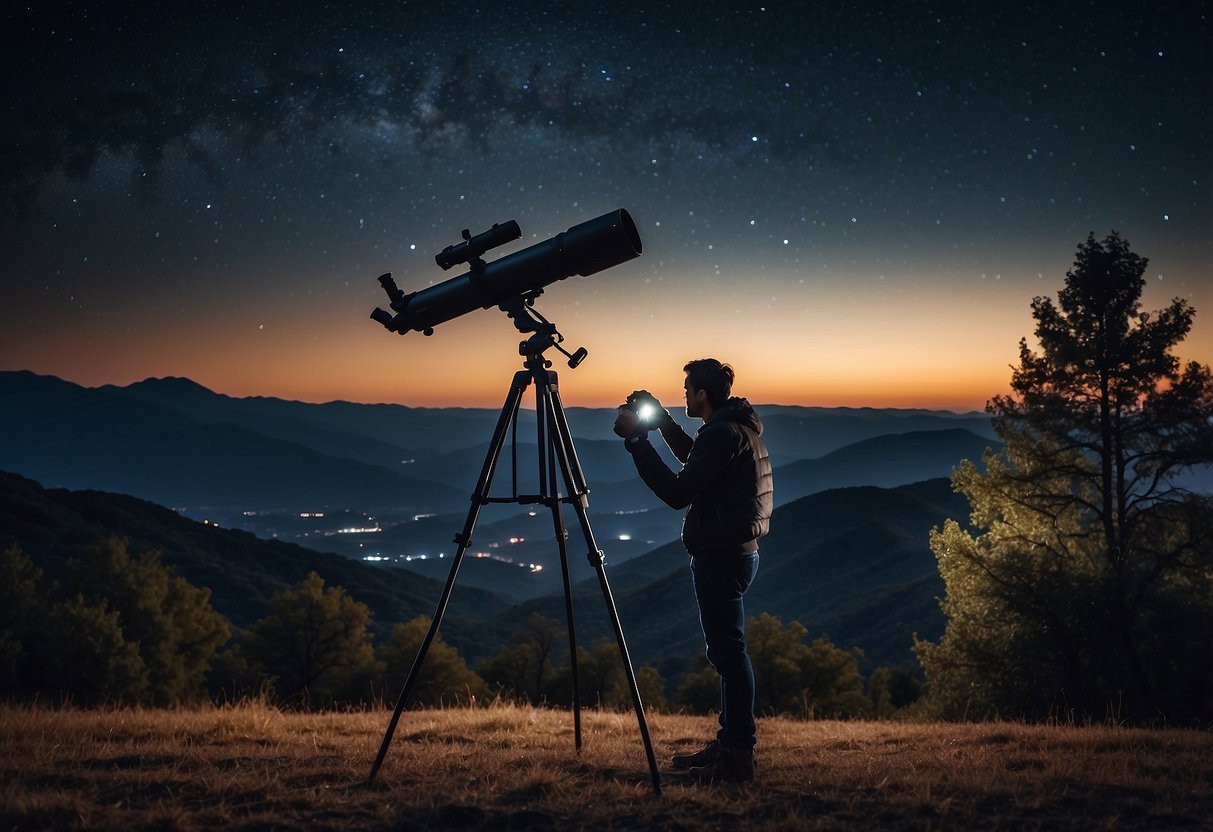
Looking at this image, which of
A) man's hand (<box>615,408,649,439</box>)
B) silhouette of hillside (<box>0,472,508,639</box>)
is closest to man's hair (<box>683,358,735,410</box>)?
man's hand (<box>615,408,649,439</box>)

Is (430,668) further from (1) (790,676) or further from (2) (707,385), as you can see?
(2) (707,385)

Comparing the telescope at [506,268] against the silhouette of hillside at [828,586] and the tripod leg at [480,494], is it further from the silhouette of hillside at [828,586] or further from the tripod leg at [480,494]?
the silhouette of hillside at [828,586]

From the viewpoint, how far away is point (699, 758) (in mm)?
4855

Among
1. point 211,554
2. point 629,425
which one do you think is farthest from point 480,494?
point 211,554

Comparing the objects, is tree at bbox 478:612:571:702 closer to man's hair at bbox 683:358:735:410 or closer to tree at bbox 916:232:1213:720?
tree at bbox 916:232:1213:720

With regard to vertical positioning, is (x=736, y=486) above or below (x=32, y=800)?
above

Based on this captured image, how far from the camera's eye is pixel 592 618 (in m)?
130

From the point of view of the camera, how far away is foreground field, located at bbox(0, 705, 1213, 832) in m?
3.63

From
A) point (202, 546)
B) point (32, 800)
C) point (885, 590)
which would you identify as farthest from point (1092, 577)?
point (202, 546)

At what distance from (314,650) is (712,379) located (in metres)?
44.1

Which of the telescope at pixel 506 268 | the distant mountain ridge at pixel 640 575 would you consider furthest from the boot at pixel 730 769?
the distant mountain ridge at pixel 640 575

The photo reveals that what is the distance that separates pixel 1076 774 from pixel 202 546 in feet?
502

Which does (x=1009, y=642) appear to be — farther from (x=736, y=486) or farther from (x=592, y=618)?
(x=592, y=618)

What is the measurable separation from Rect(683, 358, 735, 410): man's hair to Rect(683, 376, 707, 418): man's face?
2cm
